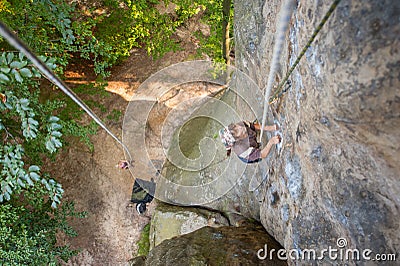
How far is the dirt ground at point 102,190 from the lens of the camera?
6812 millimetres

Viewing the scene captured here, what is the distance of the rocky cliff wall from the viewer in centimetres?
148

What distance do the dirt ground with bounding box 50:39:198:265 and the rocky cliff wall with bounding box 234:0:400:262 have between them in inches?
193

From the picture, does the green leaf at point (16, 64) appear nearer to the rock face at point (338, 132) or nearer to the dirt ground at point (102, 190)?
the rock face at point (338, 132)

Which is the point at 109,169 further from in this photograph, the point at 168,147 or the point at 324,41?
the point at 324,41

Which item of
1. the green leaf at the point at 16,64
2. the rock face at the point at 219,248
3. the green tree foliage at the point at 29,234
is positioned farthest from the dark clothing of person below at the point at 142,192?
the green leaf at the point at 16,64

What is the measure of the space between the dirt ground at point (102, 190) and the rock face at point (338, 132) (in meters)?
4.45

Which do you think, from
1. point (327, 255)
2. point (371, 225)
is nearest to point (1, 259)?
point (327, 255)

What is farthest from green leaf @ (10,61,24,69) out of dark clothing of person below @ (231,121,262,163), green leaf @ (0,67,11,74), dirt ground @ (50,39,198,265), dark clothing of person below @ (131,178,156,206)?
dark clothing of person below @ (131,178,156,206)

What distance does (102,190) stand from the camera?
7.04 m

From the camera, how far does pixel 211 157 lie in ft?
19.7

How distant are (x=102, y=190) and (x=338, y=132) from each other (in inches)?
242

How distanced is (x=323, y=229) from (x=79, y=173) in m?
5.82

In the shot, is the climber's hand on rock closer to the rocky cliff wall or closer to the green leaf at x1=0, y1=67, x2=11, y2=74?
the rocky cliff wall

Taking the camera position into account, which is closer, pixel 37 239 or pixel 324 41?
pixel 324 41
